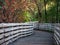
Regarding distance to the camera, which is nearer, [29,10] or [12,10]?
[12,10]

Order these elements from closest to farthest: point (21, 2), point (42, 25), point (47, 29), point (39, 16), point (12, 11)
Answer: point (12, 11), point (21, 2), point (47, 29), point (42, 25), point (39, 16)

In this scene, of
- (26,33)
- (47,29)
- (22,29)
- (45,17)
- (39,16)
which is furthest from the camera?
(39,16)

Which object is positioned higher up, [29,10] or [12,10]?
[29,10]

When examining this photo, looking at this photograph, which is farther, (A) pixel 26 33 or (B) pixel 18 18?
(B) pixel 18 18

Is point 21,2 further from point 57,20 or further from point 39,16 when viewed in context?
point 39,16

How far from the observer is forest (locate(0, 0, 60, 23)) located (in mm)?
17203

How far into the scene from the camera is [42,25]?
1064 inches

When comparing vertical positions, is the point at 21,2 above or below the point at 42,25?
above

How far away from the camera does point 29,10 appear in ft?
106

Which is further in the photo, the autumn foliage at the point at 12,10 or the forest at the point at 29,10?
the forest at the point at 29,10

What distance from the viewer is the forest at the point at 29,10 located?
56.4 feet

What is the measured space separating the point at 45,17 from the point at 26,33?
15.2m

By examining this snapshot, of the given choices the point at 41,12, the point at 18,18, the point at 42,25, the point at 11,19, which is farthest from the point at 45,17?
the point at 11,19

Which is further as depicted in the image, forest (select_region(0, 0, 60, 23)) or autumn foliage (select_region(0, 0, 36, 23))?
forest (select_region(0, 0, 60, 23))
